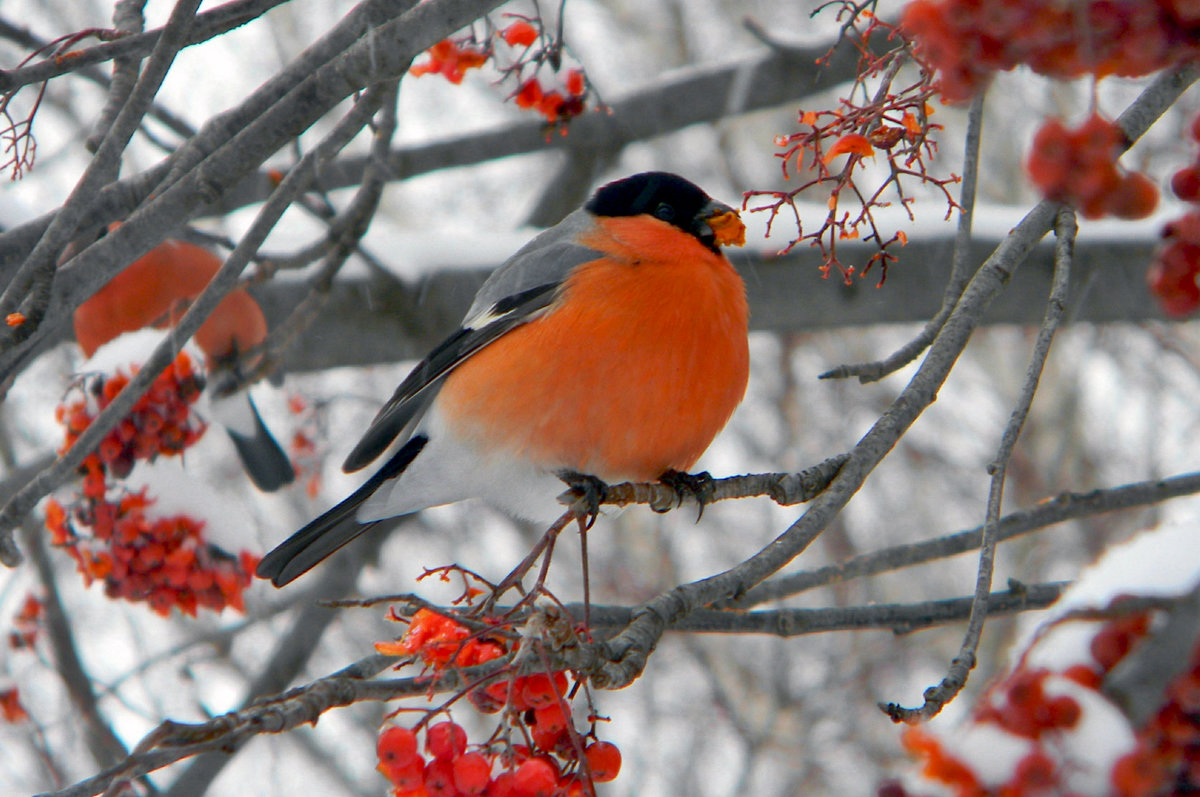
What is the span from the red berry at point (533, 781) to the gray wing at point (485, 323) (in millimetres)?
1292

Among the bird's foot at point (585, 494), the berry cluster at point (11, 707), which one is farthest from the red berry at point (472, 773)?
the berry cluster at point (11, 707)

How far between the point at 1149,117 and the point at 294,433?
3078 millimetres

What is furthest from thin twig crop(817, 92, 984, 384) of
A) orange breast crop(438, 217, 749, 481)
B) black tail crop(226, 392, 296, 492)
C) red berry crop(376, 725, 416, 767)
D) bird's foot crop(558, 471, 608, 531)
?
black tail crop(226, 392, 296, 492)

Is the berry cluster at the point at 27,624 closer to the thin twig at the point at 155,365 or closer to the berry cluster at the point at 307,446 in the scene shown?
the berry cluster at the point at 307,446

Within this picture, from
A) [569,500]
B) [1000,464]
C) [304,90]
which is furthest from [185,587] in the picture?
[1000,464]

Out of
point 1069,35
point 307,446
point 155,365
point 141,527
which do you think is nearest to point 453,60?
point 155,365

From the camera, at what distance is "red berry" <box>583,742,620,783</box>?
151 cm

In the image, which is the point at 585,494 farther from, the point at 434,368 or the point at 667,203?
the point at 667,203

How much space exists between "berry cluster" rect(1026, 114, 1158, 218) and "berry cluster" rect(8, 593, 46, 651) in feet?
11.5

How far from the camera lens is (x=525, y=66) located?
8.77 ft

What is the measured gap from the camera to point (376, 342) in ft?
11.9

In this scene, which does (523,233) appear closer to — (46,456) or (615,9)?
(46,456)

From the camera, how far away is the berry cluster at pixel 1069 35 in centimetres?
82

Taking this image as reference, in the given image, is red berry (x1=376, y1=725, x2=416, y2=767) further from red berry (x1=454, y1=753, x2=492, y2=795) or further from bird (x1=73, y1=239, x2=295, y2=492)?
bird (x1=73, y1=239, x2=295, y2=492)
